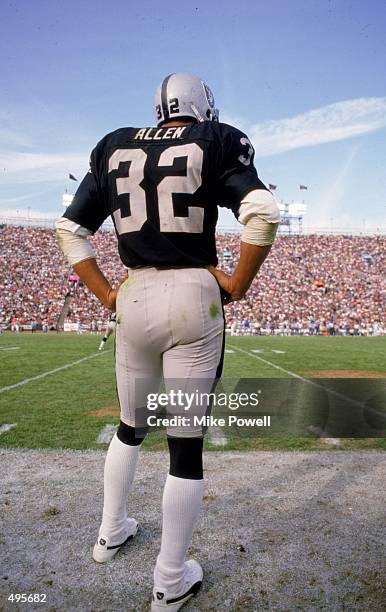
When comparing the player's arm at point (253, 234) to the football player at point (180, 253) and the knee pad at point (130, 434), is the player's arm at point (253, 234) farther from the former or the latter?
the knee pad at point (130, 434)

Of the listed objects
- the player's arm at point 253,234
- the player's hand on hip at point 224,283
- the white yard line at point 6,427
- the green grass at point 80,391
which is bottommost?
the green grass at point 80,391

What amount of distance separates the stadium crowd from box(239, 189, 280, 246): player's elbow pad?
89.1ft

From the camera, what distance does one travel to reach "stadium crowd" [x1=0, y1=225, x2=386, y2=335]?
30.4 metres

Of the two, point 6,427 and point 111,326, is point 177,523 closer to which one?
point 6,427

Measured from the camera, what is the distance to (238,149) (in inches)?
82.3

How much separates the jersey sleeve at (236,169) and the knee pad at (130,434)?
1.21m

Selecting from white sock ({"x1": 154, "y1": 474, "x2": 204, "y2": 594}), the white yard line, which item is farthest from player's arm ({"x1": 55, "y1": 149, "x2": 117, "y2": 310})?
the white yard line

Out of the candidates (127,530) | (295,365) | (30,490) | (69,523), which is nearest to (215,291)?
(127,530)

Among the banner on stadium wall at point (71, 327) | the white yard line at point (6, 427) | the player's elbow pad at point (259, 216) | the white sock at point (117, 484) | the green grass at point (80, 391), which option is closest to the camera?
the player's elbow pad at point (259, 216)

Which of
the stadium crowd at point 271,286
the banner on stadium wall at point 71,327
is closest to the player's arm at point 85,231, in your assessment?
the stadium crowd at point 271,286

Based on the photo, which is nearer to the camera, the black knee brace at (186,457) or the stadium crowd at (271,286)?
the black knee brace at (186,457)

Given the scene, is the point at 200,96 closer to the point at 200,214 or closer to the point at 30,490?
the point at 200,214

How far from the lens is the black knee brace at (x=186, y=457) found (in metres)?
2.11

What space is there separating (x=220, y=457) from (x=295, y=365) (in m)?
8.39
